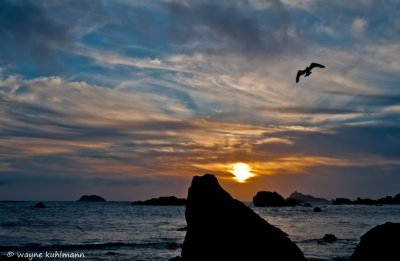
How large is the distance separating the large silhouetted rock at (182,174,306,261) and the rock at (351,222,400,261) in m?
4.67

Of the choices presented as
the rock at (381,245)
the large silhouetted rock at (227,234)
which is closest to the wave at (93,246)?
the large silhouetted rock at (227,234)

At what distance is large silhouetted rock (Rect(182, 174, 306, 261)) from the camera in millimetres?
18922

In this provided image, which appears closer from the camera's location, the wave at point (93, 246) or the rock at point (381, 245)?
the rock at point (381, 245)

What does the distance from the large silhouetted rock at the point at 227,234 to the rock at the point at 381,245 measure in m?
4.67

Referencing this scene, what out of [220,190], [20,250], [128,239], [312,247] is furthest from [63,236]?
[220,190]

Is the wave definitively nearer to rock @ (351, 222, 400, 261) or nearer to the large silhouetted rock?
the large silhouetted rock

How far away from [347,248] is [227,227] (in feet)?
84.8

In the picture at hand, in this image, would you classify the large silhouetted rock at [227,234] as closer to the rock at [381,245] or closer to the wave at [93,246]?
the rock at [381,245]

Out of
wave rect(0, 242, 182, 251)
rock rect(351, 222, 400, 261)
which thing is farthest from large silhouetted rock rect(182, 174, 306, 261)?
wave rect(0, 242, 182, 251)

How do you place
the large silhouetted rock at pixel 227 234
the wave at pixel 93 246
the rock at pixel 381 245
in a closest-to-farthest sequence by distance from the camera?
the large silhouetted rock at pixel 227 234 → the rock at pixel 381 245 → the wave at pixel 93 246

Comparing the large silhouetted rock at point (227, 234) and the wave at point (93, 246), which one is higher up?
the large silhouetted rock at point (227, 234)

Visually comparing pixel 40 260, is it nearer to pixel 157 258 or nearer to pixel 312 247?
pixel 157 258

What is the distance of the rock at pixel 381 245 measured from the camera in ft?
69.4

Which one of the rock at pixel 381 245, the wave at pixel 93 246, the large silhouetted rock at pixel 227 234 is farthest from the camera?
the wave at pixel 93 246
